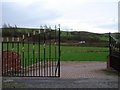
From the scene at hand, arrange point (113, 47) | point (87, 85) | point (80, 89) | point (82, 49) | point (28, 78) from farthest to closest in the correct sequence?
point (82, 49) < point (113, 47) < point (28, 78) < point (87, 85) < point (80, 89)

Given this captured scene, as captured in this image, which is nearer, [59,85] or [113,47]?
[59,85]

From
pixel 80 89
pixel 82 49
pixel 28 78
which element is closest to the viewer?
Result: pixel 80 89

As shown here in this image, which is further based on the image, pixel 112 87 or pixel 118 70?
pixel 118 70

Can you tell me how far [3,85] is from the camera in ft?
31.8

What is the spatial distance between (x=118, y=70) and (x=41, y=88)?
220 inches

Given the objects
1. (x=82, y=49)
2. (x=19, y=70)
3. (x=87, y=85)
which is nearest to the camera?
(x=87, y=85)

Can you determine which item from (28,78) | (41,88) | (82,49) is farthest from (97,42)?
(41,88)

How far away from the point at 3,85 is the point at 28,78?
1.91m

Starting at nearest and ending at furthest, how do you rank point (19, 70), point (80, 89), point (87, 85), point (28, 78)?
point (80, 89)
point (87, 85)
point (28, 78)
point (19, 70)

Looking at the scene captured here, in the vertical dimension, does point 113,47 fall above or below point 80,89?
above

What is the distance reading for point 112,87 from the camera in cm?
960

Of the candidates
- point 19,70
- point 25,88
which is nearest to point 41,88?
point 25,88

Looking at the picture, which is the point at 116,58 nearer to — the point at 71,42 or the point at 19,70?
the point at 19,70

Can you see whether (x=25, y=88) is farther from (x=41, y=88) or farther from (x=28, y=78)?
(x=28, y=78)
